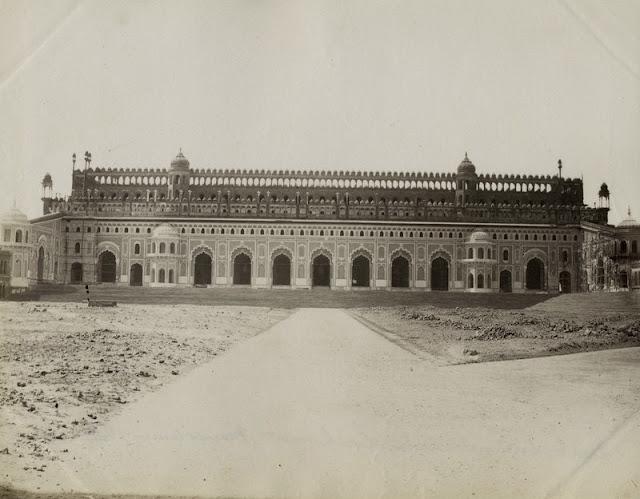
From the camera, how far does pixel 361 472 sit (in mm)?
5715

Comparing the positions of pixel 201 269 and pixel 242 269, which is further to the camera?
pixel 242 269

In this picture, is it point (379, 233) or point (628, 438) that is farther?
point (379, 233)

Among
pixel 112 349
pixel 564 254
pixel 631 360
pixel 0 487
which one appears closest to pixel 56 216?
pixel 112 349

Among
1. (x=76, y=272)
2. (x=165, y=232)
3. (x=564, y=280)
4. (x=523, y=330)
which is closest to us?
(x=523, y=330)

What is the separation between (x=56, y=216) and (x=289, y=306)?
4.13 meters

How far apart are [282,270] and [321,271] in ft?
4.55

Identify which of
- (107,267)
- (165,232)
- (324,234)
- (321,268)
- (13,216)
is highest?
(324,234)

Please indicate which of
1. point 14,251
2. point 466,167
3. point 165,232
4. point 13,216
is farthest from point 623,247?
point 165,232

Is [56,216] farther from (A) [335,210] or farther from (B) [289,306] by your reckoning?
(A) [335,210]

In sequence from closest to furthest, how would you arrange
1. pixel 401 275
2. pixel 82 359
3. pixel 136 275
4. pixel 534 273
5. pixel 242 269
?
pixel 82 359, pixel 136 275, pixel 534 273, pixel 401 275, pixel 242 269

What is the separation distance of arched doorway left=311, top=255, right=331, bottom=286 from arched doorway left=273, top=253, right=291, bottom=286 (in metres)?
0.91

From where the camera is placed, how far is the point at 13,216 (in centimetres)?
745

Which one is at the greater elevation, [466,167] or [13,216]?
[466,167]

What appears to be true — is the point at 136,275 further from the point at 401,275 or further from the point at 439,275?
the point at 401,275
